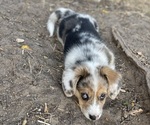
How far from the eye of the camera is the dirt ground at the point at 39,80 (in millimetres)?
4613

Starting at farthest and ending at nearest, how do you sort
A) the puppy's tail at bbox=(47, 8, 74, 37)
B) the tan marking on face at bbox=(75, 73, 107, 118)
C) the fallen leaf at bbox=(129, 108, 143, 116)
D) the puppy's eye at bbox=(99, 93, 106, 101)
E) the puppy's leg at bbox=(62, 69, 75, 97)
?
1. the puppy's tail at bbox=(47, 8, 74, 37)
2. the fallen leaf at bbox=(129, 108, 143, 116)
3. the puppy's leg at bbox=(62, 69, 75, 97)
4. the puppy's eye at bbox=(99, 93, 106, 101)
5. the tan marking on face at bbox=(75, 73, 107, 118)

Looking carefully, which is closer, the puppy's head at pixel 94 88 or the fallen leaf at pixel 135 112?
the puppy's head at pixel 94 88

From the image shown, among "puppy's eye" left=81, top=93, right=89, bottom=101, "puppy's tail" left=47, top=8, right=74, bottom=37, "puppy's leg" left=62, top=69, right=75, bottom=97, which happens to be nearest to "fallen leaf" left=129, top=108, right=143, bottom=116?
"puppy's eye" left=81, top=93, right=89, bottom=101

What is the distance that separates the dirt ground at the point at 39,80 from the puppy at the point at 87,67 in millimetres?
180

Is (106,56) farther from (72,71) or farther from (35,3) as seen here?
(35,3)

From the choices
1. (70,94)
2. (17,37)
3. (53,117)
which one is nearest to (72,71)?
(70,94)

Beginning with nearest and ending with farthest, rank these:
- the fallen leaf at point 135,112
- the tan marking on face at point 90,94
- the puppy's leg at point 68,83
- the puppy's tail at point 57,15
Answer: the tan marking on face at point 90,94 → the puppy's leg at point 68,83 → the fallen leaf at point 135,112 → the puppy's tail at point 57,15

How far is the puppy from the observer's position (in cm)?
462

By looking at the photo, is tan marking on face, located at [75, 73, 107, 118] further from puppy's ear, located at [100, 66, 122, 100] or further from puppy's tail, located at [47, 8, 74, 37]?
puppy's tail, located at [47, 8, 74, 37]

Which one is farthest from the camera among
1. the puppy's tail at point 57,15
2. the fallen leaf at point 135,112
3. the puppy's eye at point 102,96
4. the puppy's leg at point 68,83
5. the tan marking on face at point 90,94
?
the puppy's tail at point 57,15

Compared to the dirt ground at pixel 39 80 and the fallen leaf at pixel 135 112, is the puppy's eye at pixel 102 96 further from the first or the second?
the fallen leaf at pixel 135 112

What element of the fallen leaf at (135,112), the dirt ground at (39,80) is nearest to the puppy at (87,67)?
the dirt ground at (39,80)

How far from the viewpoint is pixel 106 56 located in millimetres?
5402

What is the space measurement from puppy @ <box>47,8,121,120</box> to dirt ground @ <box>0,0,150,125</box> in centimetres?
18
